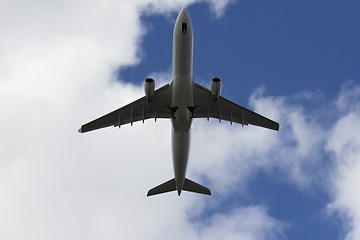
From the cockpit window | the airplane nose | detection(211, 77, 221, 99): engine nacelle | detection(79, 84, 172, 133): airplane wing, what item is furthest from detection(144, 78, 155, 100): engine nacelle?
the airplane nose

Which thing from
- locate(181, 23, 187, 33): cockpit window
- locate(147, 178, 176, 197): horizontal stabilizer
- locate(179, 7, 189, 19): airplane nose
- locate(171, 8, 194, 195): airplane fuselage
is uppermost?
locate(179, 7, 189, 19): airplane nose

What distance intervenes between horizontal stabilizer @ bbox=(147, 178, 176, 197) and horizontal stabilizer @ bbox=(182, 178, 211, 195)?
116 cm

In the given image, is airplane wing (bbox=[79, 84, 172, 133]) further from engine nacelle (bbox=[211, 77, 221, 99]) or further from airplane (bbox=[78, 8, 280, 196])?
engine nacelle (bbox=[211, 77, 221, 99])

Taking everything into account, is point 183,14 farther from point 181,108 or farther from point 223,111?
point 223,111

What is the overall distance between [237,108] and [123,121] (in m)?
9.60

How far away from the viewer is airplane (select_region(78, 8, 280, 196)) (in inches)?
1319

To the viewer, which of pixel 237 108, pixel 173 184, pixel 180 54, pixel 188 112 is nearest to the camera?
pixel 180 54

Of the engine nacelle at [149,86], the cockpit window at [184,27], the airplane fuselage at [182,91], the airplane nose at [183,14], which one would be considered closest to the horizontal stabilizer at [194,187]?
the airplane fuselage at [182,91]

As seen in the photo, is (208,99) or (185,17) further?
(208,99)

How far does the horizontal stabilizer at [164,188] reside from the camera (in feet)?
139

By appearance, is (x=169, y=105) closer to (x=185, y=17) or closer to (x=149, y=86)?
(x=149, y=86)

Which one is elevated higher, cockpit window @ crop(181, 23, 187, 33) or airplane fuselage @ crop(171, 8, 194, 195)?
cockpit window @ crop(181, 23, 187, 33)

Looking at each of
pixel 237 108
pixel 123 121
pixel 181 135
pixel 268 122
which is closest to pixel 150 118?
pixel 123 121

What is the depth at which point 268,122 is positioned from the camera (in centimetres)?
4000
